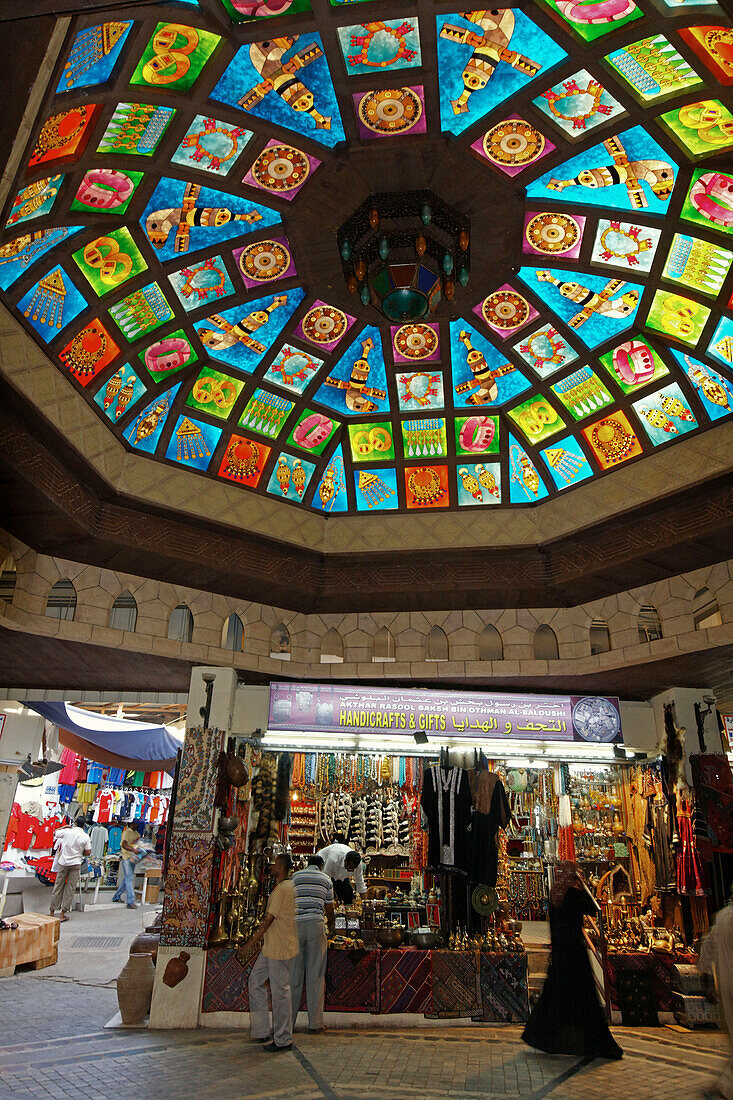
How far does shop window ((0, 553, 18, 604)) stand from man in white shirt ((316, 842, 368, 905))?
206 inches

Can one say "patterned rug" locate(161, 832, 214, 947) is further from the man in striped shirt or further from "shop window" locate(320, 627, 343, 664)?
"shop window" locate(320, 627, 343, 664)

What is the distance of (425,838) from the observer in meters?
10.2

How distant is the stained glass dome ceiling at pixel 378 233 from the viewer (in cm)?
578

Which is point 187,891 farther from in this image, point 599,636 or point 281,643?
point 599,636

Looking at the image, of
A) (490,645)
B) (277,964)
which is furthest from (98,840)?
(277,964)

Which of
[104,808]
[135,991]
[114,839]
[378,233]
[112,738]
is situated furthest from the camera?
[114,839]

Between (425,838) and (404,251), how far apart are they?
772cm

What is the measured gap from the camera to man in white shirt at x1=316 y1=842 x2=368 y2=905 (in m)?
9.51

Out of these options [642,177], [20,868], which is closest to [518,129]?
[642,177]

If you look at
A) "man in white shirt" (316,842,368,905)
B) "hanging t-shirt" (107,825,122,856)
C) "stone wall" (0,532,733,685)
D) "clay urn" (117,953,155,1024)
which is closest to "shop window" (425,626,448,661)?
"stone wall" (0,532,733,685)

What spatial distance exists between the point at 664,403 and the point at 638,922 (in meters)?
6.84

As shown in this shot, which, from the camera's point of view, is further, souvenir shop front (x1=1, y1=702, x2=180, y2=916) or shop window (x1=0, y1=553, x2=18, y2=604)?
souvenir shop front (x1=1, y1=702, x2=180, y2=916)

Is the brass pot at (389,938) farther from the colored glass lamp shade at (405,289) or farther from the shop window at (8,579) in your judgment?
the colored glass lamp shade at (405,289)

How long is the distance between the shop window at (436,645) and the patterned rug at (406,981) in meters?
3.98
